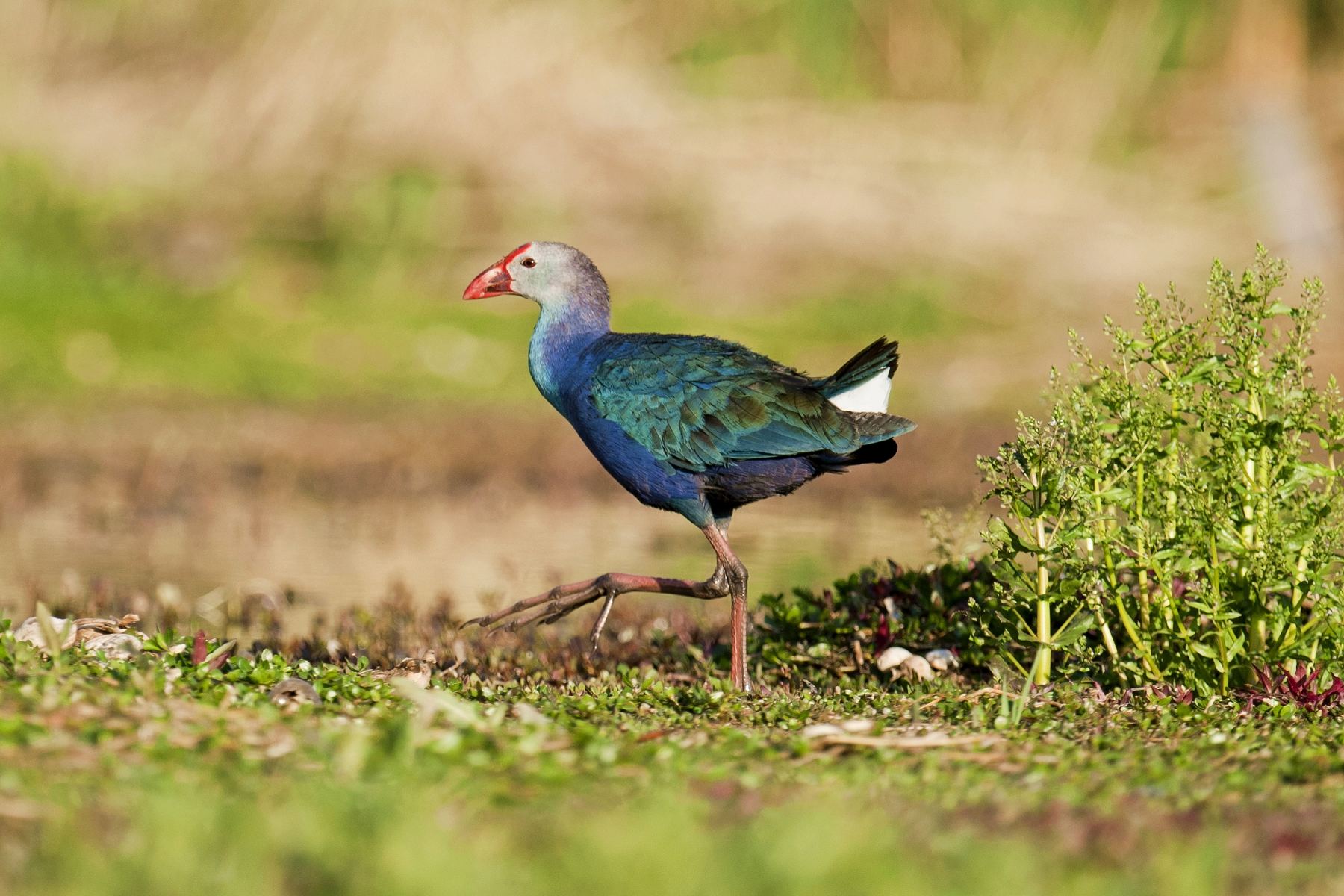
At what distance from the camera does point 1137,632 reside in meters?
4.77

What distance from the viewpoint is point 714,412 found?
5211 millimetres

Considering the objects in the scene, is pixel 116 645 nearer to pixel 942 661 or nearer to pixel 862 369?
pixel 862 369

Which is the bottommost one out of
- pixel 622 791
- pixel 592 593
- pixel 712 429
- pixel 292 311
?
pixel 622 791

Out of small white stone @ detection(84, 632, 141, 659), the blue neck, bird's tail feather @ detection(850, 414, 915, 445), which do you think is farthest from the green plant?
small white stone @ detection(84, 632, 141, 659)

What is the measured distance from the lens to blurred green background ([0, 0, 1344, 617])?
9.23m

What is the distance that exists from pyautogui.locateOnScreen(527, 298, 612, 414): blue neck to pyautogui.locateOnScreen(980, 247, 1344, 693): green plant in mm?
1548

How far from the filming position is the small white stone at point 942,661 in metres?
5.29

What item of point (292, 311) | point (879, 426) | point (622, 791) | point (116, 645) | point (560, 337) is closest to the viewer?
point (622, 791)

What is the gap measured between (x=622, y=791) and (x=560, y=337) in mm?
2629

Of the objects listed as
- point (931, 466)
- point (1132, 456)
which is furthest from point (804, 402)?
point (931, 466)

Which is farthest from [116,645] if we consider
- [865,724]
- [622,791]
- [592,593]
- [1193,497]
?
[1193,497]

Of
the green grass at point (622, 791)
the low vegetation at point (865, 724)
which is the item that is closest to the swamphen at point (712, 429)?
the low vegetation at point (865, 724)

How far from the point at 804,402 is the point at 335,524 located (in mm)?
3899

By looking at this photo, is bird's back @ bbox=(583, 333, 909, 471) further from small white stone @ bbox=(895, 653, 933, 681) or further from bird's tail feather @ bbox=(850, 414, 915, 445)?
small white stone @ bbox=(895, 653, 933, 681)
